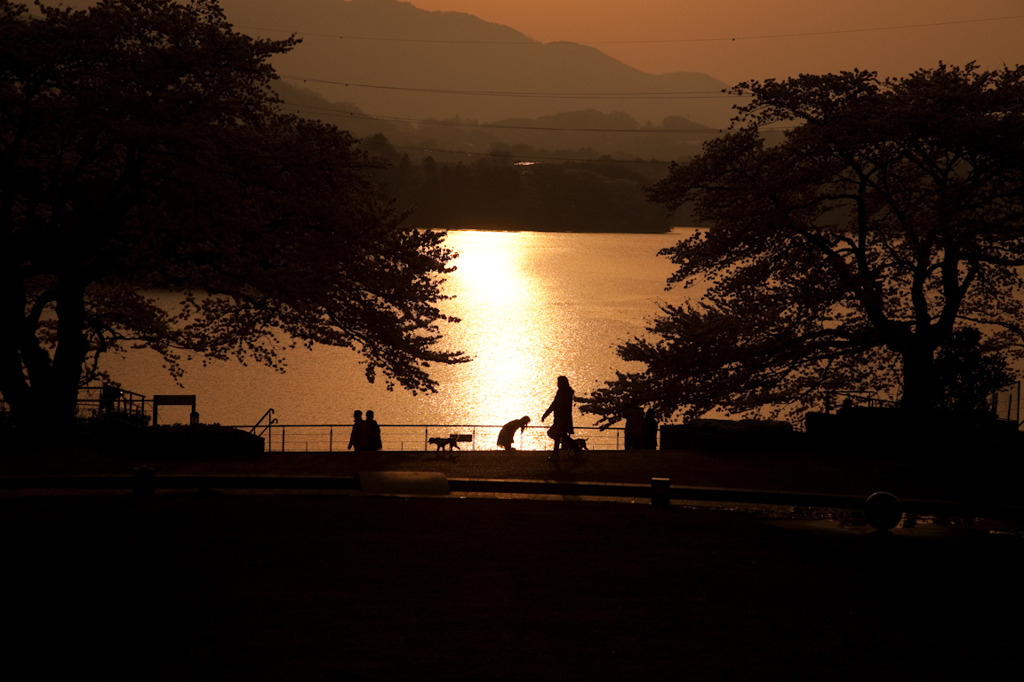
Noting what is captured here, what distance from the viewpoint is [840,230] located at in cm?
2859

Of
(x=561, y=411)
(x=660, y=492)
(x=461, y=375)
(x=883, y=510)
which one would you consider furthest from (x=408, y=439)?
(x=883, y=510)

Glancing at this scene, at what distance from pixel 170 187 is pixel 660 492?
42.0 ft

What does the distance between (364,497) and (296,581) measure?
5767 mm

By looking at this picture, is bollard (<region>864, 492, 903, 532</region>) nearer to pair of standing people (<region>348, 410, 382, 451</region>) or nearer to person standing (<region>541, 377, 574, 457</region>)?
person standing (<region>541, 377, 574, 457</region>)

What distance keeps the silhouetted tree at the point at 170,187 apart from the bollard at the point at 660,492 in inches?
373

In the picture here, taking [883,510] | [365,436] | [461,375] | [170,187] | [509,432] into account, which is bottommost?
[883,510]

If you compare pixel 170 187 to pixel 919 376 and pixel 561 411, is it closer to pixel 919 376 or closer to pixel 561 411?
pixel 561 411

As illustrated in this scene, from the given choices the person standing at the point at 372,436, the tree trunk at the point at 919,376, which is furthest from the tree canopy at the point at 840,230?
the person standing at the point at 372,436

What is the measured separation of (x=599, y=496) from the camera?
57.5ft

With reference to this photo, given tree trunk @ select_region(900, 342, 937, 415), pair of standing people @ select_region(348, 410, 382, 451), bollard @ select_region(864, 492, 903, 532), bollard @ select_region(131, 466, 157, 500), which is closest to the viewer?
bollard @ select_region(864, 492, 903, 532)

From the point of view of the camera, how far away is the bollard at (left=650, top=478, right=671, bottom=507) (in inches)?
641

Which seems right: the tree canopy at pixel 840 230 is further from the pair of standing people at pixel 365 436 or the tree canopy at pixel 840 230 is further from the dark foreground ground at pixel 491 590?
the dark foreground ground at pixel 491 590

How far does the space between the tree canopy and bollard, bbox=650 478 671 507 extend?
38.7 ft

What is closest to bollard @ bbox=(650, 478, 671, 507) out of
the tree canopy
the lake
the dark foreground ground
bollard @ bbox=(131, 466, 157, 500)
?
the dark foreground ground
